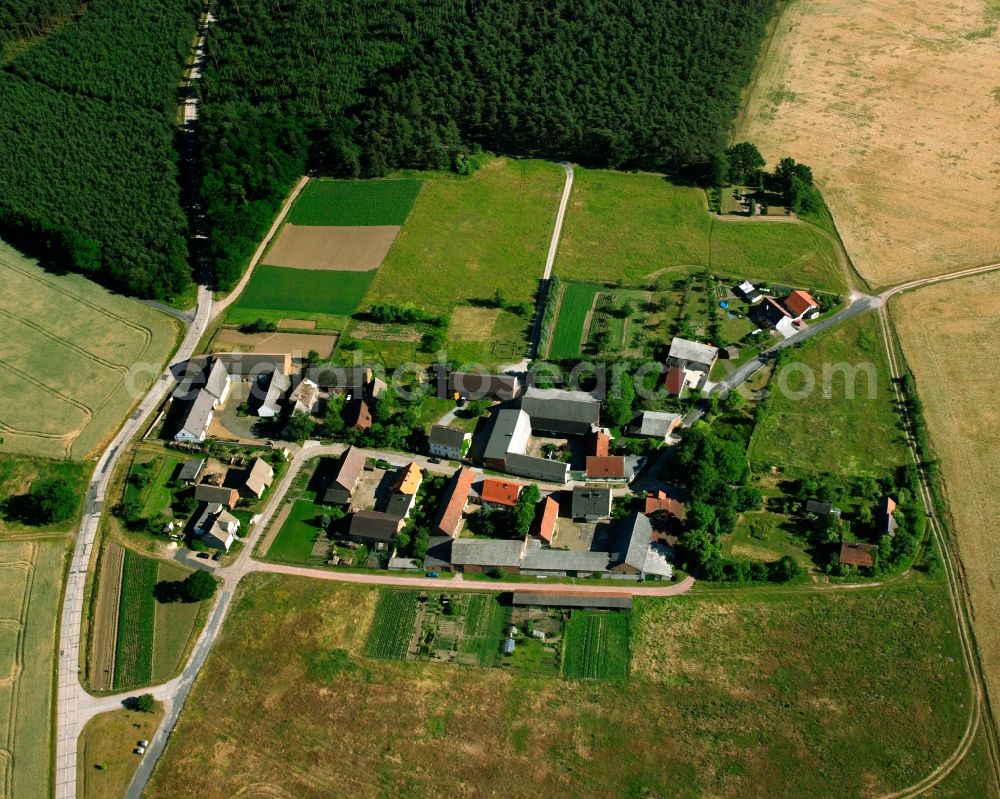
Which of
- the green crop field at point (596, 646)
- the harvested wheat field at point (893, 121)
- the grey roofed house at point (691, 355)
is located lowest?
the green crop field at point (596, 646)

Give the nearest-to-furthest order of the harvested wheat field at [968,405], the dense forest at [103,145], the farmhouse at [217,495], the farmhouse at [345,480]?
the harvested wheat field at [968,405]
the farmhouse at [217,495]
the farmhouse at [345,480]
the dense forest at [103,145]

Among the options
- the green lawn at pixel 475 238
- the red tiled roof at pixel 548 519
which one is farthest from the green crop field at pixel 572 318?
the red tiled roof at pixel 548 519

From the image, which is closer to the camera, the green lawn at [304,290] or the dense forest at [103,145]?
the green lawn at [304,290]


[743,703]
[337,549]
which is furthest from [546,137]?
[743,703]

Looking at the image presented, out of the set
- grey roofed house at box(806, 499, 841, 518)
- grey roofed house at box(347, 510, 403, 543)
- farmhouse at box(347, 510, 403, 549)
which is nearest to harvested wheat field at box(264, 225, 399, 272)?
farmhouse at box(347, 510, 403, 549)

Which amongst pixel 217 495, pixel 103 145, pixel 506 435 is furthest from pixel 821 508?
pixel 103 145

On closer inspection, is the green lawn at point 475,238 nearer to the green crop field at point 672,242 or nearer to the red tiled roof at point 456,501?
the green crop field at point 672,242
